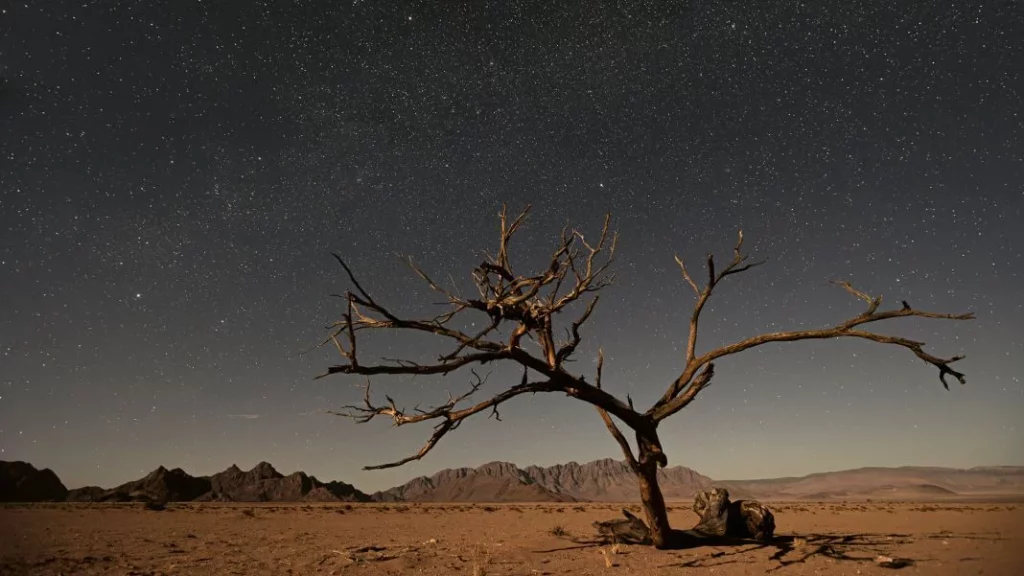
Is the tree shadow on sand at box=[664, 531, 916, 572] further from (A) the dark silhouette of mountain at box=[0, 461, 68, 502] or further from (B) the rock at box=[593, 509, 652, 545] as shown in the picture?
(A) the dark silhouette of mountain at box=[0, 461, 68, 502]

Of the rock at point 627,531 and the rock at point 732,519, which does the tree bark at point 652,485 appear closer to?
the rock at point 627,531

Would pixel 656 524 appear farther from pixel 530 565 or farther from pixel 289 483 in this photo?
pixel 289 483

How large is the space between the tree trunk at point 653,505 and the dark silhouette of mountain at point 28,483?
160226 millimetres

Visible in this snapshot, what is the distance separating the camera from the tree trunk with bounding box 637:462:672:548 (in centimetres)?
1145

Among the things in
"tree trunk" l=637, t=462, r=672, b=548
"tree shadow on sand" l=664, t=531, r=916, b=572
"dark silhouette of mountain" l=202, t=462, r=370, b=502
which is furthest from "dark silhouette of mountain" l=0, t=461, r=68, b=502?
"tree shadow on sand" l=664, t=531, r=916, b=572

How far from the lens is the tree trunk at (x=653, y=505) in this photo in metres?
11.5

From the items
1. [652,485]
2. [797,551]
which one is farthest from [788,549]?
[652,485]

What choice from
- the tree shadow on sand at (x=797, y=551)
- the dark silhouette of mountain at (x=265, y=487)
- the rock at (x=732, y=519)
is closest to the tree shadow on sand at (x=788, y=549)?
the tree shadow on sand at (x=797, y=551)

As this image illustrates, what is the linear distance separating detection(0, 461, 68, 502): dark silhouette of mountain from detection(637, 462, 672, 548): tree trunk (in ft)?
526

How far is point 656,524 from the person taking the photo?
38.0 feet

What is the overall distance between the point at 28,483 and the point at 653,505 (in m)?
173

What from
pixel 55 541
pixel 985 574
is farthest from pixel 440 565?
pixel 55 541

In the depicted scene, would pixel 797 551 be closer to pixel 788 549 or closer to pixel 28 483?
pixel 788 549

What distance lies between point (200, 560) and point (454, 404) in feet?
22.3
